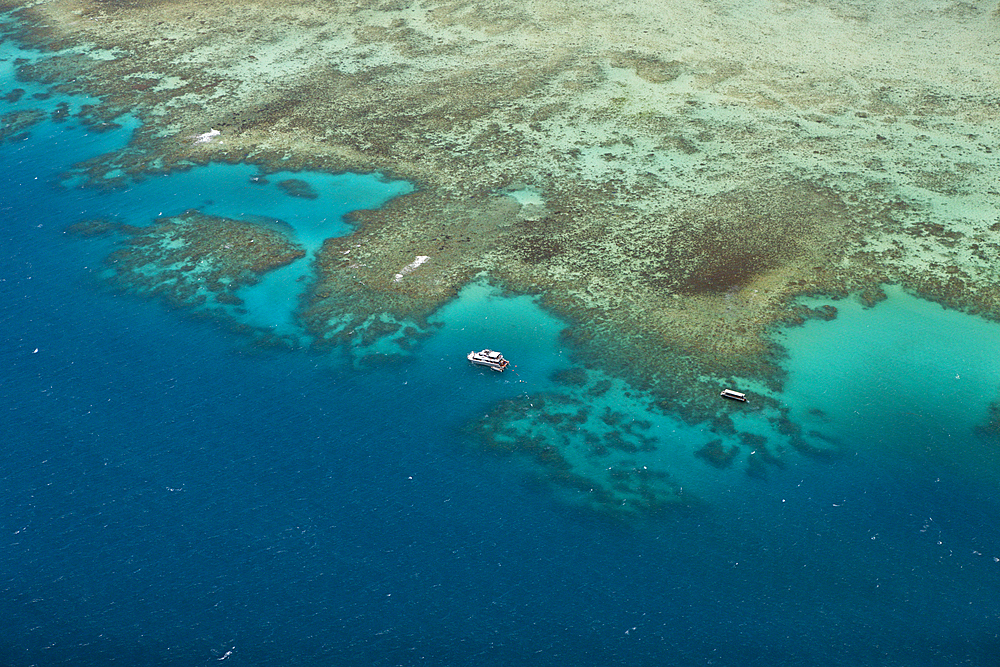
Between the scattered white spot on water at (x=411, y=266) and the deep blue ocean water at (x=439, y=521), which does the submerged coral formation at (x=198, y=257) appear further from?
the scattered white spot on water at (x=411, y=266)

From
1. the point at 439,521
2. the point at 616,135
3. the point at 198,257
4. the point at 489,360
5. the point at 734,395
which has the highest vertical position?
the point at 616,135

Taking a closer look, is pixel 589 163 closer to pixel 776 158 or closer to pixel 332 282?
pixel 776 158

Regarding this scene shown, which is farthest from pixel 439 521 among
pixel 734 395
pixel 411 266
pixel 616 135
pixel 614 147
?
pixel 616 135

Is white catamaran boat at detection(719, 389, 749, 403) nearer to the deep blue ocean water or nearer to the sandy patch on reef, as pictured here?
the sandy patch on reef

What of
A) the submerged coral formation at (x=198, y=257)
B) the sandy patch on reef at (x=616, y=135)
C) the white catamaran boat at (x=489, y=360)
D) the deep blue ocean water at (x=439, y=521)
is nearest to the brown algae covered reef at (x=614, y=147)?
the sandy patch on reef at (x=616, y=135)

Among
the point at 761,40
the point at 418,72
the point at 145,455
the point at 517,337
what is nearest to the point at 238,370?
the point at 145,455

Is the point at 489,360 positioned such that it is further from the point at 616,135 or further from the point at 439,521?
the point at 616,135

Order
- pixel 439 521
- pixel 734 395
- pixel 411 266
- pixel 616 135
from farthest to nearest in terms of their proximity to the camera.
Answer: pixel 616 135 → pixel 411 266 → pixel 734 395 → pixel 439 521
